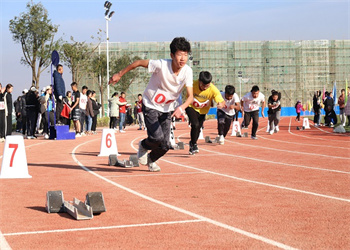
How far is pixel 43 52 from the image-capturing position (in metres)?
47.9

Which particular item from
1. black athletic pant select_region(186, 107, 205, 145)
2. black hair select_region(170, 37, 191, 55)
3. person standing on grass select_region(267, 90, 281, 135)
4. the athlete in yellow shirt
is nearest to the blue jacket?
the athlete in yellow shirt

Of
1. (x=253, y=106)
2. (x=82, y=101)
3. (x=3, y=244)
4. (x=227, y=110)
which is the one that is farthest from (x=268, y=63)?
(x=3, y=244)

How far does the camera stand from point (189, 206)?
6.93 metres

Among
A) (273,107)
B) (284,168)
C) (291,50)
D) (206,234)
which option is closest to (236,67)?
(291,50)

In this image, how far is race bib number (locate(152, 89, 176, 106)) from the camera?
9.79m

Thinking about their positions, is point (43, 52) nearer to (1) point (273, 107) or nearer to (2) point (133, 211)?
(1) point (273, 107)

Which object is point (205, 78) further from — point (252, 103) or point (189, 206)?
point (189, 206)

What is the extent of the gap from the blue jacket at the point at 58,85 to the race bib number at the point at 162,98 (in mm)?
10621

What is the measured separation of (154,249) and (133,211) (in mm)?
1866

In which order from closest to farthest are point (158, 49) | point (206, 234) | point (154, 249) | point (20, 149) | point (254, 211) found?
point (154, 249), point (206, 234), point (254, 211), point (20, 149), point (158, 49)

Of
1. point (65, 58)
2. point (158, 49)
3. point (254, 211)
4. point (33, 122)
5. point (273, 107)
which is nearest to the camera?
point (254, 211)

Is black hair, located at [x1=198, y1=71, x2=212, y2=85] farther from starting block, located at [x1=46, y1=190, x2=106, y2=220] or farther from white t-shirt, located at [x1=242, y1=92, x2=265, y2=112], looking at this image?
starting block, located at [x1=46, y1=190, x2=106, y2=220]

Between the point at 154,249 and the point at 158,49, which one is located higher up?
the point at 158,49

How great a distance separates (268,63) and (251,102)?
76.0 metres
